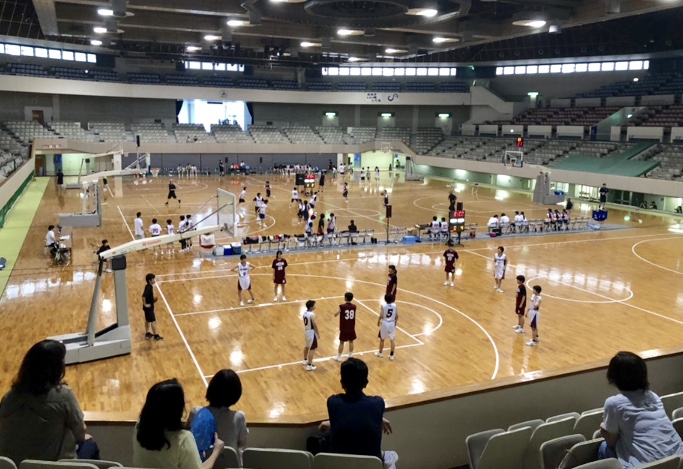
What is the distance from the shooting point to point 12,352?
38.8ft

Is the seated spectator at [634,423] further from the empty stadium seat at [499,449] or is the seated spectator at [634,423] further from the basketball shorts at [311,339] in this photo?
the basketball shorts at [311,339]

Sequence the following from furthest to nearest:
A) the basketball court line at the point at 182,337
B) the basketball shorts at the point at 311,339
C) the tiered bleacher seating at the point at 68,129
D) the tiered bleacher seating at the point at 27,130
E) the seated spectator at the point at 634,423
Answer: the tiered bleacher seating at the point at 68,129 → the tiered bleacher seating at the point at 27,130 → the basketball shorts at the point at 311,339 → the basketball court line at the point at 182,337 → the seated spectator at the point at 634,423

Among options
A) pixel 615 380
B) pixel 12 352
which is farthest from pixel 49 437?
pixel 12 352

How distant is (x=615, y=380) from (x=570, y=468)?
2.42 ft

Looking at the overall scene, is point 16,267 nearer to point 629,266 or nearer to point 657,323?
point 657,323

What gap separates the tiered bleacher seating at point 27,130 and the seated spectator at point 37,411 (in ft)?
144

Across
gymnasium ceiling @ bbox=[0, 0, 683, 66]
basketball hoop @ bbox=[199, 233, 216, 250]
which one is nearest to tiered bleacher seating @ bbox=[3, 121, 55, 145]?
gymnasium ceiling @ bbox=[0, 0, 683, 66]

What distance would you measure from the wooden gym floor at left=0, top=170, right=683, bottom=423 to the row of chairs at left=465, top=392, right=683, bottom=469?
807mm

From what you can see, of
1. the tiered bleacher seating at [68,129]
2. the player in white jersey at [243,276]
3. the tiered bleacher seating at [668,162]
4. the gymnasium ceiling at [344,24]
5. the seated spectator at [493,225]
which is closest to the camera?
the player in white jersey at [243,276]

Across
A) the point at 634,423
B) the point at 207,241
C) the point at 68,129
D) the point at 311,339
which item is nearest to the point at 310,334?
the point at 311,339

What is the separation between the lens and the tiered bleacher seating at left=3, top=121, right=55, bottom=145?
43094mm

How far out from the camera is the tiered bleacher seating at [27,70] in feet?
145

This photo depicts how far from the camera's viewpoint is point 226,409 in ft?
14.5

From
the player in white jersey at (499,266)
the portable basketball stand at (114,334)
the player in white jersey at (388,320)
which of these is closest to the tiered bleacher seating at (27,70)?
the portable basketball stand at (114,334)
